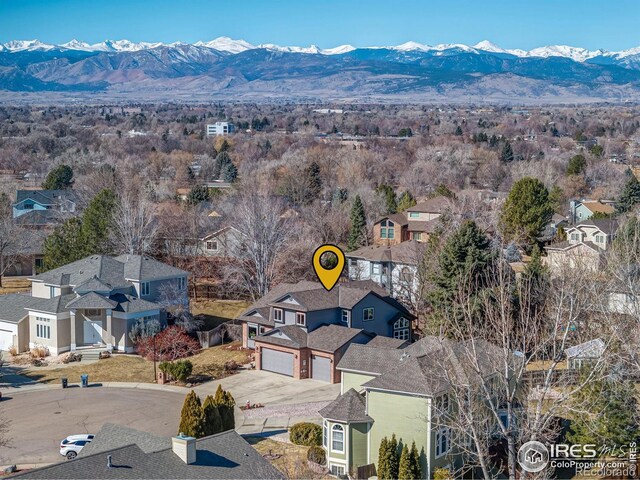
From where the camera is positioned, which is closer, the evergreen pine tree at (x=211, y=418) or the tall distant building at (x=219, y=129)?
the evergreen pine tree at (x=211, y=418)

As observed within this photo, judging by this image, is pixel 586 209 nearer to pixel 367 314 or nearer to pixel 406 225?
pixel 406 225

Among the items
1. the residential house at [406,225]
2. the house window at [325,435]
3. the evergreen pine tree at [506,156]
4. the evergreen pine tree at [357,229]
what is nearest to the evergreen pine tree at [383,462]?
the house window at [325,435]

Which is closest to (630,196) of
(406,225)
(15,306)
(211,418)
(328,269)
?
(406,225)

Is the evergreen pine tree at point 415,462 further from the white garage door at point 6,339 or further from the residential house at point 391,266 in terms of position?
the white garage door at point 6,339

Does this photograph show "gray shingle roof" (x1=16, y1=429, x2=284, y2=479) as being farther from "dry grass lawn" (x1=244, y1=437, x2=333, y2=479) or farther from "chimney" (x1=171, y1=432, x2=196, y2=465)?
"dry grass lawn" (x1=244, y1=437, x2=333, y2=479)

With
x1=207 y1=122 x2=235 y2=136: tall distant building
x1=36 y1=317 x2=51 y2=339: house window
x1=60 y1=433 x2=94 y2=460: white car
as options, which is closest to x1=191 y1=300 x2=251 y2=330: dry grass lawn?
x1=36 y1=317 x2=51 y2=339: house window
